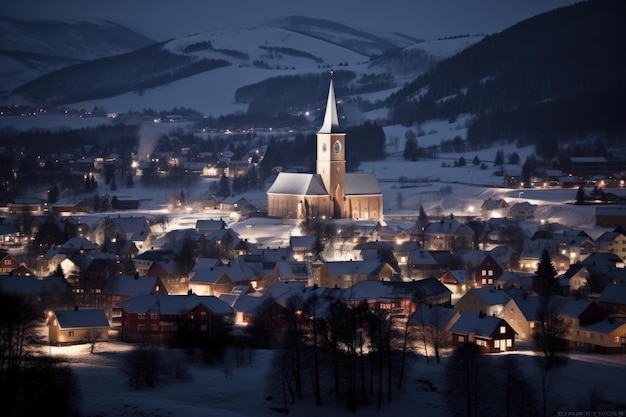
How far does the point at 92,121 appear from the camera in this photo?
176375 millimetres

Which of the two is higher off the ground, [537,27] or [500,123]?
[537,27]

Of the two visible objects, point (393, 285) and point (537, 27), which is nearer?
point (393, 285)

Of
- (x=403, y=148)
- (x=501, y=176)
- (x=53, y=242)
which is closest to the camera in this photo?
(x=53, y=242)

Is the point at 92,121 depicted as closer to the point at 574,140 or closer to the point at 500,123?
the point at 500,123

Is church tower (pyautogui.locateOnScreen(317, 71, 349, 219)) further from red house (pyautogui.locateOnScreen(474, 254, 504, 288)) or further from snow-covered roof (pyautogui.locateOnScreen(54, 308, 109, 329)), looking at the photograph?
snow-covered roof (pyautogui.locateOnScreen(54, 308, 109, 329))

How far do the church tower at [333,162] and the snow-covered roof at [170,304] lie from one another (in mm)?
35970

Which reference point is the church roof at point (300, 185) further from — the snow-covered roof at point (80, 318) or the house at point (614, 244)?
the snow-covered roof at point (80, 318)

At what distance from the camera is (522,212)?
7538 cm

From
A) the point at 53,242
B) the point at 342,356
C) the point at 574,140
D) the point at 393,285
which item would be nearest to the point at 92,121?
the point at 574,140

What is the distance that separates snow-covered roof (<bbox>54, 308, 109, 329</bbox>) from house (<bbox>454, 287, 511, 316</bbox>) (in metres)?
13.5

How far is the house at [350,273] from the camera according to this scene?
51.8 meters

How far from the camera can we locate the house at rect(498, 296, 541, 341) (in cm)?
4216

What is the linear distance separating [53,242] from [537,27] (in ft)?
372

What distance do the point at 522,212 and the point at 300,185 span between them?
14.9m
